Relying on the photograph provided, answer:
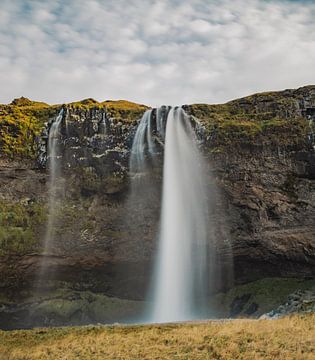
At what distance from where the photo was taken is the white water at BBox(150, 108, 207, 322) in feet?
123

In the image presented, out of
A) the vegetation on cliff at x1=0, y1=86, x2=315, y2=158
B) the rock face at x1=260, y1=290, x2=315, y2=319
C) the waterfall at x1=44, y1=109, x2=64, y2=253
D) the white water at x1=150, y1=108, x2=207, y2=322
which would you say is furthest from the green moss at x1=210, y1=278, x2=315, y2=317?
the waterfall at x1=44, y1=109, x2=64, y2=253

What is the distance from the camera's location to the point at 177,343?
18.4 metres

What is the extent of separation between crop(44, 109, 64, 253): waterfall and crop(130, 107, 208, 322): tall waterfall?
6.80 m

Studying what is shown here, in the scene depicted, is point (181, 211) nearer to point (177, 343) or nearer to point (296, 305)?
point (296, 305)

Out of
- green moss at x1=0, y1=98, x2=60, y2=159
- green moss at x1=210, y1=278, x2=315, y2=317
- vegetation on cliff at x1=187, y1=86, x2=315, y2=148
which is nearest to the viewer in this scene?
green moss at x1=210, y1=278, x2=315, y2=317

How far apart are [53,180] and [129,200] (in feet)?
22.9

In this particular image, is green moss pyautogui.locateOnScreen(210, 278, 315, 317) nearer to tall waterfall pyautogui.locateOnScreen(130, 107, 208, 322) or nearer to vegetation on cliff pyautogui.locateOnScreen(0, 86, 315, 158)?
tall waterfall pyautogui.locateOnScreen(130, 107, 208, 322)

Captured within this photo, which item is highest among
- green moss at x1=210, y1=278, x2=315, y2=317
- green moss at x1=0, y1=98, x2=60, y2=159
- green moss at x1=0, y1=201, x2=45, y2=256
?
green moss at x1=0, y1=98, x2=60, y2=159

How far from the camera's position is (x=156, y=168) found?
38.5m

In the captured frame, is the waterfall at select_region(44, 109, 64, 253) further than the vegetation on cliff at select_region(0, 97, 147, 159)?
No

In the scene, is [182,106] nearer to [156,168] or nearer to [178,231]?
[156,168]

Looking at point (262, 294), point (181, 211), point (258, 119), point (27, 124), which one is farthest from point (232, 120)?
point (27, 124)

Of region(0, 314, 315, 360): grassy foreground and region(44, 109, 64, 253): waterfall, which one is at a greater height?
region(44, 109, 64, 253): waterfall

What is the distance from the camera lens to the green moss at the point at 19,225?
37.8 m
